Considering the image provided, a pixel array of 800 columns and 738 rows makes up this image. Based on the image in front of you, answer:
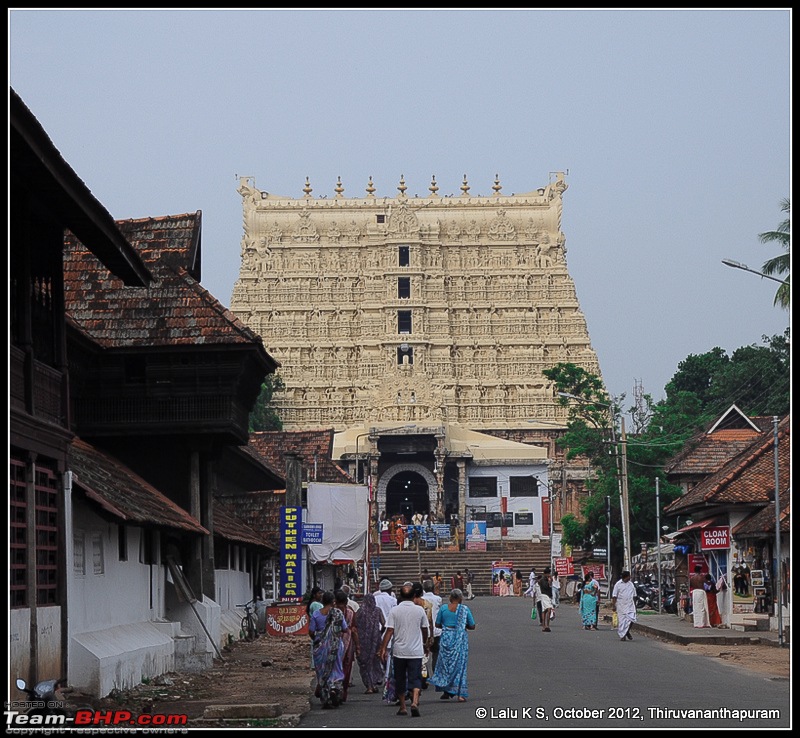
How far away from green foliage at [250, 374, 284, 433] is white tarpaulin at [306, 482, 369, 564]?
43.0 m

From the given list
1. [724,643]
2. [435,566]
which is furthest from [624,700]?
[435,566]

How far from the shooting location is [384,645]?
1666 centimetres

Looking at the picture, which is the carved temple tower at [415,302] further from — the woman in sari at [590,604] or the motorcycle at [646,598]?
the woman in sari at [590,604]

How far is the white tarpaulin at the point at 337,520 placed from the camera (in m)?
41.8

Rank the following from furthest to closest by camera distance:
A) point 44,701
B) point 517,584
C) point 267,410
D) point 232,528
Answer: point 267,410, point 517,584, point 232,528, point 44,701

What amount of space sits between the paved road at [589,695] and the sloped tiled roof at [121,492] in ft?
11.6

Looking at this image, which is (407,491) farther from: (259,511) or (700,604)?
(700,604)

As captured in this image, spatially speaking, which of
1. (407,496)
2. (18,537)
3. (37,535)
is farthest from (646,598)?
(407,496)

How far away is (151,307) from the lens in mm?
24312

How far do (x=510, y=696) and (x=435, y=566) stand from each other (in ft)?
165

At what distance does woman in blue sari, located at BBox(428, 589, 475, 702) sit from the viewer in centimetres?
1728

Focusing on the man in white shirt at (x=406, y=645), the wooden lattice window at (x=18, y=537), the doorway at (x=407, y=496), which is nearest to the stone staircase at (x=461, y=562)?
the doorway at (x=407, y=496)

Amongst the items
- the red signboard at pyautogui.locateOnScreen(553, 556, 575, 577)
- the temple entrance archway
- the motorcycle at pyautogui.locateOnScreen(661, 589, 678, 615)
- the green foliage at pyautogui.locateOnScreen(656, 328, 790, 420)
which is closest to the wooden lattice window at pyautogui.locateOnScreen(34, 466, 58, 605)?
the motorcycle at pyautogui.locateOnScreen(661, 589, 678, 615)

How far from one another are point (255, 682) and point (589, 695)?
Result: 5.68 meters
